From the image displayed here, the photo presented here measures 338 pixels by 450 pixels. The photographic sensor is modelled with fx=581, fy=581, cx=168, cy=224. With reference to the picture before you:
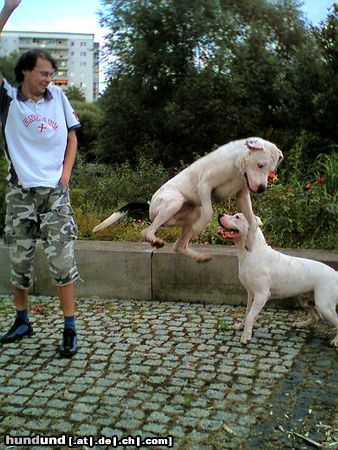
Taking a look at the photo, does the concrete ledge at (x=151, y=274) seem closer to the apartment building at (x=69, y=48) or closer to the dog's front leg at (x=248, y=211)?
the dog's front leg at (x=248, y=211)

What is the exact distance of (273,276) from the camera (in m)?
4.90

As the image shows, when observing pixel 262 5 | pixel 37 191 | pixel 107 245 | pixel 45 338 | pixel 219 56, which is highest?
pixel 262 5

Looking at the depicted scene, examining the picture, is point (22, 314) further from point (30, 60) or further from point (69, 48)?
point (69, 48)

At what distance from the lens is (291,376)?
4195 millimetres

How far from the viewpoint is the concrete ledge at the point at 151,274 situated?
5.98 m

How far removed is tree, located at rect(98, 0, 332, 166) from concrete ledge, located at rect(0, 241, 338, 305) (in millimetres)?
7397

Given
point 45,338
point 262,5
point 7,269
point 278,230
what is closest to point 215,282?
point 278,230

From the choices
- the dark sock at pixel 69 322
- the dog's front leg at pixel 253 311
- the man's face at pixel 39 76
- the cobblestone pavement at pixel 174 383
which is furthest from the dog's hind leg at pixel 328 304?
the man's face at pixel 39 76

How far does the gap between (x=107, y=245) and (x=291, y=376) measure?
2.95 metres

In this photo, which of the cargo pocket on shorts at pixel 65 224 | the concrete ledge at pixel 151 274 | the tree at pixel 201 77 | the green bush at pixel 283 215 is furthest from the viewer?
the tree at pixel 201 77

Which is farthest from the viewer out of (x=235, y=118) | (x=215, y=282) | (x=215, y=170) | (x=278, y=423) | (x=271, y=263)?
(x=235, y=118)

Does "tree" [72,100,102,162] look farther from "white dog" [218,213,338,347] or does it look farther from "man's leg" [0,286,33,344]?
"white dog" [218,213,338,347]

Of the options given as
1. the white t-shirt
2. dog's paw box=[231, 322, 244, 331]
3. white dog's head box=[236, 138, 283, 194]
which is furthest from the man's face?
dog's paw box=[231, 322, 244, 331]

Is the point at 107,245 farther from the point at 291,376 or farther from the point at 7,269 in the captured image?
the point at 291,376
